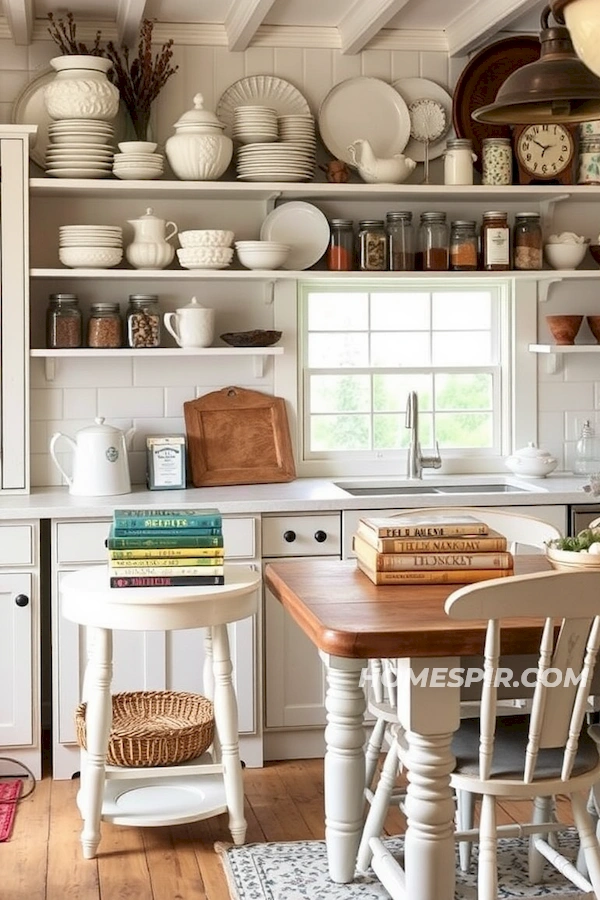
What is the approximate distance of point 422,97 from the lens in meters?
5.15

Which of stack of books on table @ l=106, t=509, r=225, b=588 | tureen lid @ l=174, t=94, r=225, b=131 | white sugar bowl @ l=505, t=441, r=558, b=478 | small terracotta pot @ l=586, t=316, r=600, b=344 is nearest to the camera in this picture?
stack of books on table @ l=106, t=509, r=225, b=588

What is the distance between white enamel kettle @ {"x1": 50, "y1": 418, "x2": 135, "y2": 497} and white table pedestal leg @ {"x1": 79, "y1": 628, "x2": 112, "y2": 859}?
3.63 feet

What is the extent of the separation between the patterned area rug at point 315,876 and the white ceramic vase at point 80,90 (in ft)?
8.62

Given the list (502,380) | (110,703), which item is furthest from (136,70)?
(110,703)

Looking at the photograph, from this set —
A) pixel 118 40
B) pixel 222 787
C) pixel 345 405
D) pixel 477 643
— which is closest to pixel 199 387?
pixel 345 405

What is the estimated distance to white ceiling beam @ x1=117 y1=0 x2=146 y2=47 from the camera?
175 inches

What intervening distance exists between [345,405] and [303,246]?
692 mm

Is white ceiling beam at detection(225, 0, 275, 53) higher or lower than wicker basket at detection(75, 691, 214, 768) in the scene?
higher

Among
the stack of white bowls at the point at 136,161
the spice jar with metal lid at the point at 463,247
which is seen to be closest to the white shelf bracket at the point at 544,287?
the spice jar with metal lid at the point at 463,247

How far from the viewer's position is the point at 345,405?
5.28 meters

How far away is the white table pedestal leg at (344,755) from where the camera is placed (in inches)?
127

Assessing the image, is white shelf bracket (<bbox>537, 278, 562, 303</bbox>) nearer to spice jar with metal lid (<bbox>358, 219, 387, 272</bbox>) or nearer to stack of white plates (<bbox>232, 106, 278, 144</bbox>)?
spice jar with metal lid (<bbox>358, 219, 387, 272</bbox>)

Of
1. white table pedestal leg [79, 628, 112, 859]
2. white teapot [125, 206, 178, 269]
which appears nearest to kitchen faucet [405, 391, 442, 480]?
white teapot [125, 206, 178, 269]

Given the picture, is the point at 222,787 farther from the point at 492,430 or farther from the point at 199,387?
the point at 492,430
